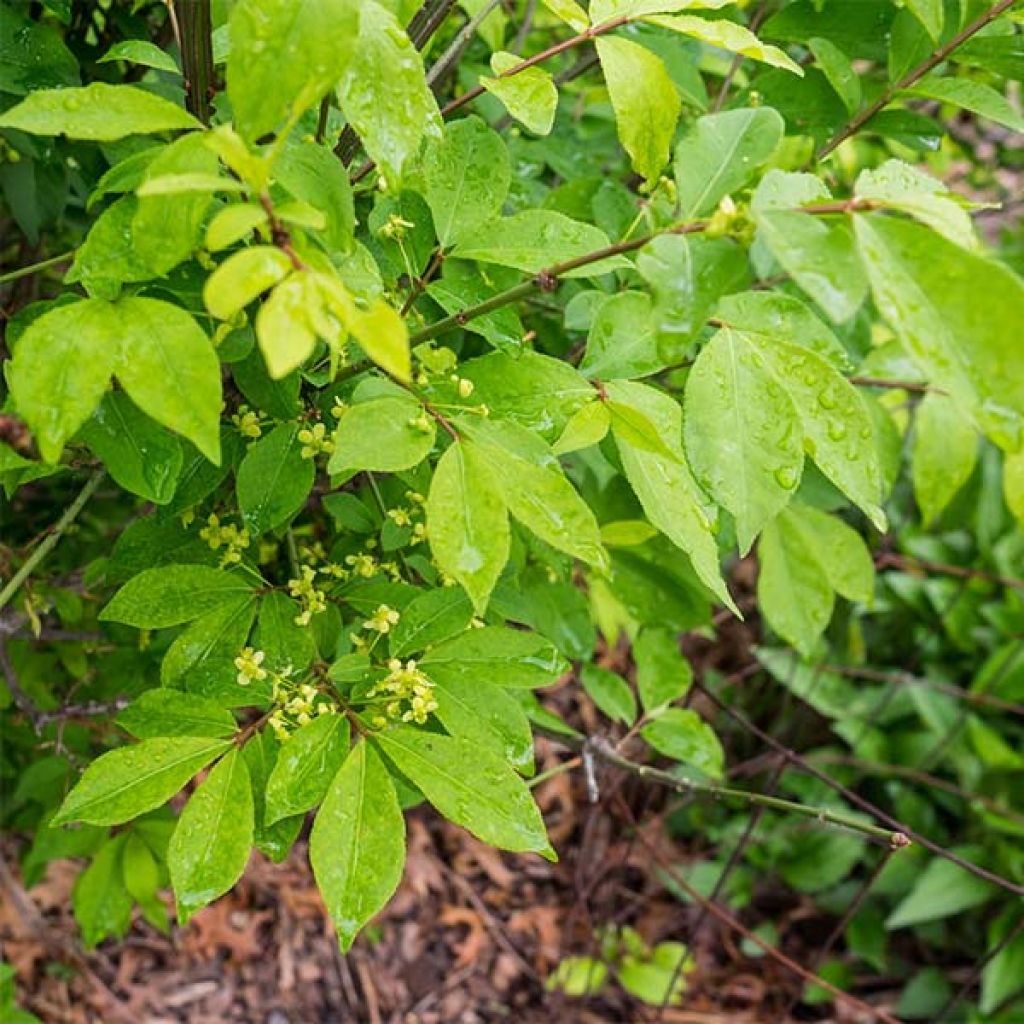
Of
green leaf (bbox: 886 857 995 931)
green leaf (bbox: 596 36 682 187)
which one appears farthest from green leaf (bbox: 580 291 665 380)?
green leaf (bbox: 886 857 995 931)

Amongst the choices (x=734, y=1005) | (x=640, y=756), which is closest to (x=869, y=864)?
(x=734, y=1005)

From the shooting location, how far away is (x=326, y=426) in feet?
3.18

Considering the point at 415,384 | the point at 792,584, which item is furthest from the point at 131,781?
the point at 792,584

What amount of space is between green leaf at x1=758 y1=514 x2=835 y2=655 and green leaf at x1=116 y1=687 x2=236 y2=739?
781 millimetres

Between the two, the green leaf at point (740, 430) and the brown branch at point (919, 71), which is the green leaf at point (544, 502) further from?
the brown branch at point (919, 71)

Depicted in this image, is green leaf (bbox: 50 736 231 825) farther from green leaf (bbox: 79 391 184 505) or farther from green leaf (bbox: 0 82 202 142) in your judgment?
green leaf (bbox: 0 82 202 142)

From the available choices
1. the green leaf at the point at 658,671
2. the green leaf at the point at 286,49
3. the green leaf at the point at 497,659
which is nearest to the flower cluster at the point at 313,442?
the green leaf at the point at 497,659

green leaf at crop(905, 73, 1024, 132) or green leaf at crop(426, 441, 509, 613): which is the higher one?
green leaf at crop(905, 73, 1024, 132)

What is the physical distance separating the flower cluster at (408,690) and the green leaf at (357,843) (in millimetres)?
49

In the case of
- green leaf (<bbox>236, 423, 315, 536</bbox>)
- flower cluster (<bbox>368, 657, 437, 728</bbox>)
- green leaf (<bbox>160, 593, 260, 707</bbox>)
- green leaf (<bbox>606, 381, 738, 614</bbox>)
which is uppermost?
green leaf (<bbox>606, 381, 738, 614</bbox>)

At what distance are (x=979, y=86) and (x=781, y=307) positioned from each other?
1.43ft

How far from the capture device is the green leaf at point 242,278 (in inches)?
22.7

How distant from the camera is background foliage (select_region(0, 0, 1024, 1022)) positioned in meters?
0.64

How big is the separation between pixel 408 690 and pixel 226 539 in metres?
0.25
